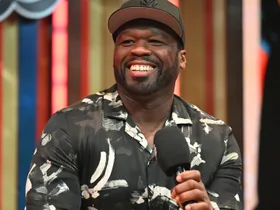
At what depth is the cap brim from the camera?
4.06ft

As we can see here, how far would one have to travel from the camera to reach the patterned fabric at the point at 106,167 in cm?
115

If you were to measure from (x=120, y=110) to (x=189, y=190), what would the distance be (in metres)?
0.45

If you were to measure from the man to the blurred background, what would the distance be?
2.38 feet

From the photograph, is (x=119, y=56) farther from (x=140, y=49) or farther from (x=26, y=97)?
(x=26, y=97)

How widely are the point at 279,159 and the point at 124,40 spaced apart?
1.07 meters

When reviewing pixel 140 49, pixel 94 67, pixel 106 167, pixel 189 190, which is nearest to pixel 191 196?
pixel 189 190

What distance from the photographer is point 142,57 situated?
4.05 feet

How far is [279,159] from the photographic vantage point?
2045 millimetres

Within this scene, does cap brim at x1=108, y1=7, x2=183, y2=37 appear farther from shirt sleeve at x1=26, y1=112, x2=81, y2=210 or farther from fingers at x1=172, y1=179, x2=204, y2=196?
fingers at x1=172, y1=179, x2=204, y2=196

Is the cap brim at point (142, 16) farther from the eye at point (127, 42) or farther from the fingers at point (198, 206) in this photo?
the fingers at point (198, 206)

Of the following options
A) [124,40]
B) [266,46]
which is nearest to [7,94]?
[124,40]

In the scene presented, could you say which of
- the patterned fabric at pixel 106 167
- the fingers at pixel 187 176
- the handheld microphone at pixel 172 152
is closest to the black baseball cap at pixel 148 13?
the patterned fabric at pixel 106 167

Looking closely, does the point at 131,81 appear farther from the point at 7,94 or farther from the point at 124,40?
the point at 7,94

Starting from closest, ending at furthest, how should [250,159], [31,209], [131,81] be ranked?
[31,209]
[131,81]
[250,159]
